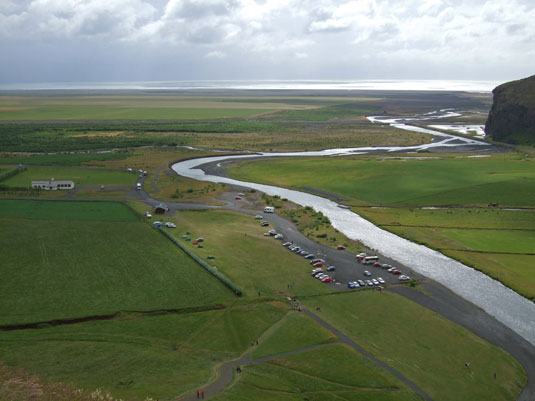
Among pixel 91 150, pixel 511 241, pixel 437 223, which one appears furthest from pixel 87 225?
pixel 91 150

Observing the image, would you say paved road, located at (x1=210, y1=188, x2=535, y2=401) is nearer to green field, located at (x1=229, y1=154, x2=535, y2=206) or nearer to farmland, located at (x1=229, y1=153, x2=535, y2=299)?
farmland, located at (x1=229, y1=153, x2=535, y2=299)

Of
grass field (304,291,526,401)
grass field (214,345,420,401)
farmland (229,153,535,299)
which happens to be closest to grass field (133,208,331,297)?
grass field (304,291,526,401)

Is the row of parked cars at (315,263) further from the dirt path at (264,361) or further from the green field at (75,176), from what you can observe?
the green field at (75,176)

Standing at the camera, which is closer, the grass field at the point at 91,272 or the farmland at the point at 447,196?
the grass field at the point at 91,272

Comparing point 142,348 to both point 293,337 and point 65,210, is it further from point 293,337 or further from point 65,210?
point 65,210

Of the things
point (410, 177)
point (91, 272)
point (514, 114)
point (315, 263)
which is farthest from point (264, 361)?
point (514, 114)

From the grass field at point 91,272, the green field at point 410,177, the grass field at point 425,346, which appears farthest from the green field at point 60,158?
the grass field at point 425,346
